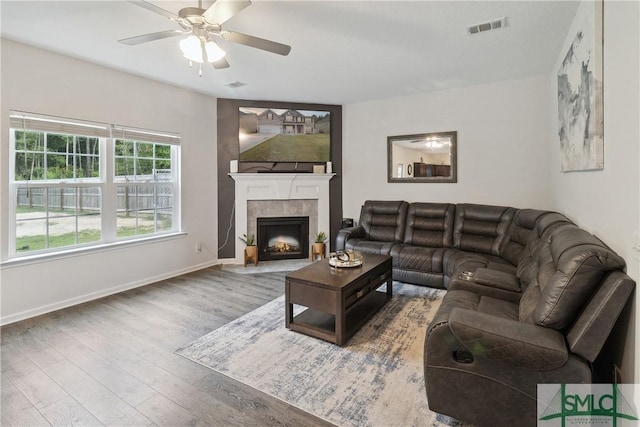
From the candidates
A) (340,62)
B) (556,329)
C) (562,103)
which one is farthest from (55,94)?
(562,103)

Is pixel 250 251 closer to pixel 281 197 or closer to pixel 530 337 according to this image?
pixel 281 197

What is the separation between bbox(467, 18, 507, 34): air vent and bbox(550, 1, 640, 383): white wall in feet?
2.02

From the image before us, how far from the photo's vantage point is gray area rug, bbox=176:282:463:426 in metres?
1.78

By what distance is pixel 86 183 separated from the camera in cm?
354

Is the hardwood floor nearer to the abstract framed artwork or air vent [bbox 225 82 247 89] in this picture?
the abstract framed artwork

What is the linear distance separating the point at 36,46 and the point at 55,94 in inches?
17.3

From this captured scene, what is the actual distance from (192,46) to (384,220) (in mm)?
3361

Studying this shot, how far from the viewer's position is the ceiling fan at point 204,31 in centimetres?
189

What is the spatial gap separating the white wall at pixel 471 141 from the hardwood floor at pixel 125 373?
287 cm

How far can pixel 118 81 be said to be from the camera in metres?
3.69

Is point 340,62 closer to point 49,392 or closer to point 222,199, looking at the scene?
Answer: point 222,199

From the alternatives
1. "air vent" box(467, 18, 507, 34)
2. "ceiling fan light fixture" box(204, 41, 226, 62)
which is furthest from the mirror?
"ceiling fan light fixture" box(204, 41, 226, 62)

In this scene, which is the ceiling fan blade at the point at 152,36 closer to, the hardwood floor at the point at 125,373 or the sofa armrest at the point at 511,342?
the hardwood floor at the point at 125,373

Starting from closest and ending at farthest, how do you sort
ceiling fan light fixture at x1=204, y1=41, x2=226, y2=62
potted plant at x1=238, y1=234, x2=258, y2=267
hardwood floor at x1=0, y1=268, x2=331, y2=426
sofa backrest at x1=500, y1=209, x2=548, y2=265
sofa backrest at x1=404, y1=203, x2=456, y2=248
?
hardwood floor at x1=0, y1=268, x2=331, y2=426
ceiling fan light fixture at x1=204, y1=41, x2=226, y2=62
sofa backrest at x1=500, y1=209, x2=548, y2=265
sofa backrest at x1=404, y1=203, x2=456, y2=248
potted plant at x1=238, y1=234, x2=258, y2=267
